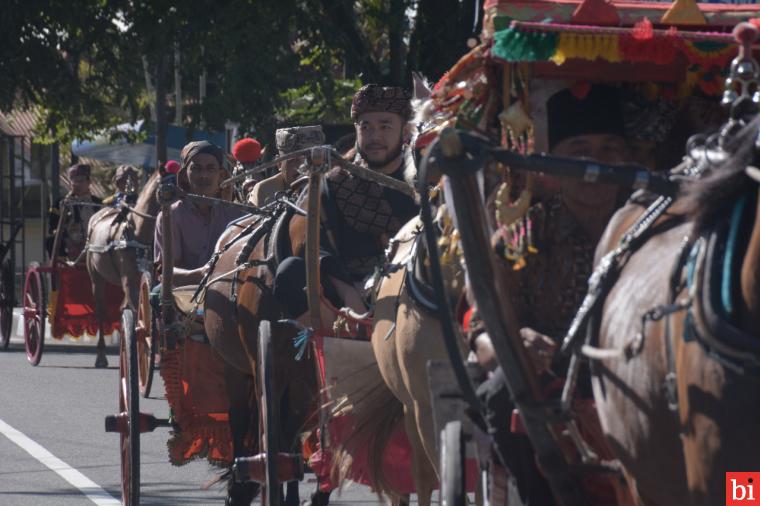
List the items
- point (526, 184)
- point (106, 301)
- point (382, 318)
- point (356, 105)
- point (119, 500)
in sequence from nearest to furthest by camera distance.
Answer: point (526, 184), point (382, 318), point (356, 105), point (119, 500), point (106, 301)

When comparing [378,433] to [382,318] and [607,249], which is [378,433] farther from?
[607,249]

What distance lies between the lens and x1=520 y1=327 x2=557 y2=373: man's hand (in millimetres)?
4742

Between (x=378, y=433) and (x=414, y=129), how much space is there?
131 cm

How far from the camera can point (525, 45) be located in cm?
479

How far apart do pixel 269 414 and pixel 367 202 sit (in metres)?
1.02

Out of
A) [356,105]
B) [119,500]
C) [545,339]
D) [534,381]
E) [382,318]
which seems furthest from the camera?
[119,500]

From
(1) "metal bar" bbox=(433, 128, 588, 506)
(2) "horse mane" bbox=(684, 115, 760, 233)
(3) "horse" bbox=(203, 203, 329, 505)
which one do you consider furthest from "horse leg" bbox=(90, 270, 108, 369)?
(2) "horse mane" bbox=(684, 115, 760, 233)

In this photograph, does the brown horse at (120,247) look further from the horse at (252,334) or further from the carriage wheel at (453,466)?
the carriage wheel at (453,466)

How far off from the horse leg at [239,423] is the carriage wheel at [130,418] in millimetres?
444

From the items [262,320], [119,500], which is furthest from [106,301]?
[262,320]

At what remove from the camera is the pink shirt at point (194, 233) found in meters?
9.73

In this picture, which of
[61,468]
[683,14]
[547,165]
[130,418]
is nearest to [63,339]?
[61,468]

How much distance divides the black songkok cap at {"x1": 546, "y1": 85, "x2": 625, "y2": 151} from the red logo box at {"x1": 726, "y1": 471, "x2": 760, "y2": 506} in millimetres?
1942

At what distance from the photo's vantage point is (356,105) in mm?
7398
